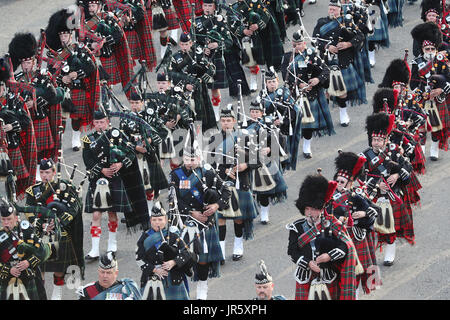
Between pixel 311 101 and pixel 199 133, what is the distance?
5.91 feet

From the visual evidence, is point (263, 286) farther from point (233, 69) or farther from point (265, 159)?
point (233, 69)

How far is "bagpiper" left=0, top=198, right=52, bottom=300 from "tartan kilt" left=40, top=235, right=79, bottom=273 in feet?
3.52

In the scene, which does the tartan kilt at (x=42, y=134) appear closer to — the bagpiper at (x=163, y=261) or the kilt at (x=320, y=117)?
the kilt at (x=320, y=117)

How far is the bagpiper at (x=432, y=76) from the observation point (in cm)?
1994

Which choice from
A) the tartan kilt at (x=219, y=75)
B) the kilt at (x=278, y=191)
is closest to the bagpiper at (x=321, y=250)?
the kilt at (x=278, y=191)

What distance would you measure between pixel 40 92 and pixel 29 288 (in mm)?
4296

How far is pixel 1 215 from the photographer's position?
15.9 meters

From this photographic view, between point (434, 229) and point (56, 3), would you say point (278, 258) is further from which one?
point (56, 3)

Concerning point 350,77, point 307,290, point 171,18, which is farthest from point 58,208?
point 171,18

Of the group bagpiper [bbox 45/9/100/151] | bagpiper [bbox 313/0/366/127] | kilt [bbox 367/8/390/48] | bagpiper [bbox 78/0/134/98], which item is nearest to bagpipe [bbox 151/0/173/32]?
bagpiper [bbox 78/0/134/98]

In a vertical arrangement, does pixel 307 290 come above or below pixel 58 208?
below

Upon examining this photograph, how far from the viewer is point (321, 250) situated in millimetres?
15109

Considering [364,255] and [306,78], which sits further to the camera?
[306,78]

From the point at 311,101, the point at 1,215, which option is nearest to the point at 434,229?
the point at 311,101
